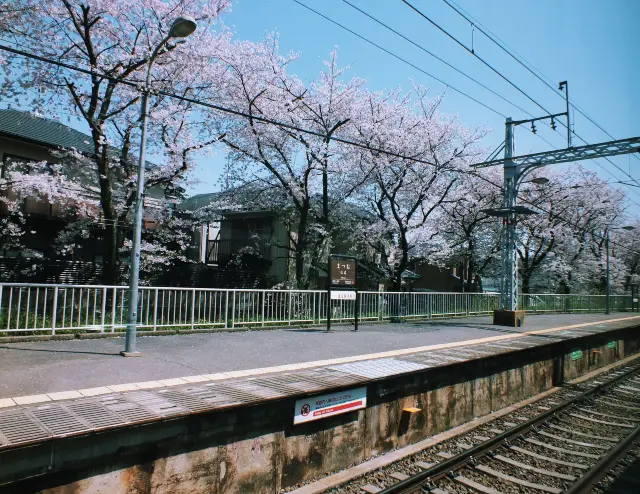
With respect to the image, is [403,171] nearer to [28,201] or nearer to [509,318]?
[509,318]

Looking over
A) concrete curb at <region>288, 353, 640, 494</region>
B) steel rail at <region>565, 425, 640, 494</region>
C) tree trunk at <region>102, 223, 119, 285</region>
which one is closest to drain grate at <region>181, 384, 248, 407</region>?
concrete curb at <region>288, 353, 640, 494</region>

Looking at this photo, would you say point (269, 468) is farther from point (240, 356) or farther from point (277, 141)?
point (277, 141)

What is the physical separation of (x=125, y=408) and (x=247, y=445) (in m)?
1.49

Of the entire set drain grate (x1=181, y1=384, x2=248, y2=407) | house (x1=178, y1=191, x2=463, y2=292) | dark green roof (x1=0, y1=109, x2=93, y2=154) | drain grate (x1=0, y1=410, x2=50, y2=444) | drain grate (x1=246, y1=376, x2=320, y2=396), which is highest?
dark green roof (x1=0, y1=109, x2=93, y2=154)

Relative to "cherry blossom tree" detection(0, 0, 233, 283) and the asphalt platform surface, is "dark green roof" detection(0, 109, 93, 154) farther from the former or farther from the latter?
the asphalt platform surface

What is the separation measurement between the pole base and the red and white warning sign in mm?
12360

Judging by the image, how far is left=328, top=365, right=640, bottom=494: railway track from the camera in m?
6.09

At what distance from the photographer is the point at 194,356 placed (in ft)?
26.6

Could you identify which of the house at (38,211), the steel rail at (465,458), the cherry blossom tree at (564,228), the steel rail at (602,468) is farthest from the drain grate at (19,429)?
the cherry blossom tree at (564,228)

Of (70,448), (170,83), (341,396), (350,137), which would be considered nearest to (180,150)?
(170,83)

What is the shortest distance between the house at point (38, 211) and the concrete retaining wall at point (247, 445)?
14.9m

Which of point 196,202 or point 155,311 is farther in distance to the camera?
point 196,202

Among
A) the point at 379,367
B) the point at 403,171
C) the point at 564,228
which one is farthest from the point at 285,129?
the point at 564,228

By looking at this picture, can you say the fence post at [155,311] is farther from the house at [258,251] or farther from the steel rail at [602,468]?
the house at [258,251]
